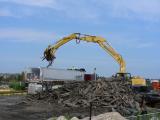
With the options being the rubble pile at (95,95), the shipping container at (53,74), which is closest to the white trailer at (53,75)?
the shipping container at (53,74)

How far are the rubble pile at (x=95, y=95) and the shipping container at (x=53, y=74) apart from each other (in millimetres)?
17749

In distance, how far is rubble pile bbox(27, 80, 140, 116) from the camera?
31922mm

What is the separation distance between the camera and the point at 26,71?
62.6m

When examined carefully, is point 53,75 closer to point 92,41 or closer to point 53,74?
point 53,74

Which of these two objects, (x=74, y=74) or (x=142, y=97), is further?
(x=74, y=74)

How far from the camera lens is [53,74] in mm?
55844

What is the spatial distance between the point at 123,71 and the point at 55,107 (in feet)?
62.3

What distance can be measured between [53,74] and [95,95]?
2315 centimetres

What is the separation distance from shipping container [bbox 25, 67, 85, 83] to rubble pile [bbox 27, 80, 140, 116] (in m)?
17.7

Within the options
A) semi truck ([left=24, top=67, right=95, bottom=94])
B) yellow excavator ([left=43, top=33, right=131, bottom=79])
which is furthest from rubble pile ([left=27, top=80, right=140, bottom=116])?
semi truck ([left=24, top=67, right=95, bottom=94])

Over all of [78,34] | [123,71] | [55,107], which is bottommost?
[55,107]

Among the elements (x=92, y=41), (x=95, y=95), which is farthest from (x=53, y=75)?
(x=95, y=95)

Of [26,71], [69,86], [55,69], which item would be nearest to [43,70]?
[55,69]

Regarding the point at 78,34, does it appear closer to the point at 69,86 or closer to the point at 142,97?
the point at 69,86
